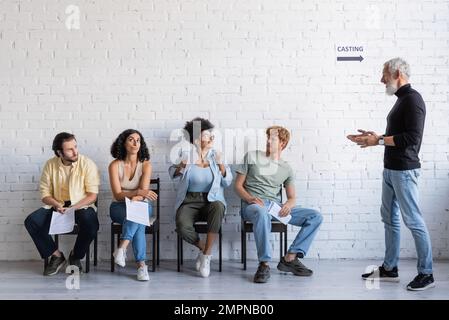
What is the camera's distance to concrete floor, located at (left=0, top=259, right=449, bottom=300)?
3.53 meters

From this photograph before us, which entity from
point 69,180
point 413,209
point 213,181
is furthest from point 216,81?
point 413,209

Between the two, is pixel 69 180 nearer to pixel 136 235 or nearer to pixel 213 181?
pixel 136 235

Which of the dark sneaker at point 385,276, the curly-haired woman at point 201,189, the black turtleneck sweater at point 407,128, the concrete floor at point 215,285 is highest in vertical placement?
the black turtleneck sweater at point 407,128

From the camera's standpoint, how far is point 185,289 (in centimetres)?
371

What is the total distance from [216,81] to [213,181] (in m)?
0.95

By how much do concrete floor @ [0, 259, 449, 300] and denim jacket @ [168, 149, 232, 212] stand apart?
0.60 m

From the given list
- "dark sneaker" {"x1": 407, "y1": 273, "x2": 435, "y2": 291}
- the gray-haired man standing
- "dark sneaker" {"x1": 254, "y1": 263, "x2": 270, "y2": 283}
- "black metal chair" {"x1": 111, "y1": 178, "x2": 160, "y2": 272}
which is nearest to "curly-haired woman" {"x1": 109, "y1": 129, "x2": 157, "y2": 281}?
"black metal chair" {"x1": 111, "y1": 178, "x2": 160, "y2": 272}

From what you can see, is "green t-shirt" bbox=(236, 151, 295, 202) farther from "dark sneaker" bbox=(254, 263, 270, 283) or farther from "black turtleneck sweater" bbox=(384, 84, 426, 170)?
"black turtleneck sweater" bbox=(384, 84, 426, 170)

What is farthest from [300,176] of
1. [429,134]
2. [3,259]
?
[3,259]

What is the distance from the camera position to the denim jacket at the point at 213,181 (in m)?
4.31

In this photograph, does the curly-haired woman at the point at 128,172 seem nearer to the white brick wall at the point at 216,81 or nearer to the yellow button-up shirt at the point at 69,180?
the yellow button-up shirt at the point at 69,180

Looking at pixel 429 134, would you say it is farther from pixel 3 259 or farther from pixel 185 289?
pixel 3 259

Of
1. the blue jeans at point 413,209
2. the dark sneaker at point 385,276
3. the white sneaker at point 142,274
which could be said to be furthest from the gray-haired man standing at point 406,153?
the white sneaker at point 142,274
